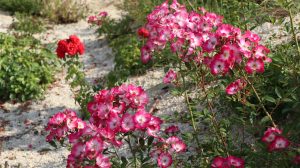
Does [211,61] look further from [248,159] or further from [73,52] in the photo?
[73,52]

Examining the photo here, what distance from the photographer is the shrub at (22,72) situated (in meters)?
5.98

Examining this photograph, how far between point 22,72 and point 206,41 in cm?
364

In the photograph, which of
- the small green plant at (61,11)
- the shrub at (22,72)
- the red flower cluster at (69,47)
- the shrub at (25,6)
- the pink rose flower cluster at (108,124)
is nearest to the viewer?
the pink rose flower cluster at (108,124)

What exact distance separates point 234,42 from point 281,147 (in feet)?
2.01

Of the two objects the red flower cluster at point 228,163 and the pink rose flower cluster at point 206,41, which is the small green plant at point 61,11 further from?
the red flower cluster at point 228,163

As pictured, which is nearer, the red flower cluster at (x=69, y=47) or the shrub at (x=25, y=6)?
the red flower cluster at (x=69, y=47)

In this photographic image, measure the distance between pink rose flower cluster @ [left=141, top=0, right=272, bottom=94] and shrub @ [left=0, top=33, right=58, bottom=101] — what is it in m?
2.94

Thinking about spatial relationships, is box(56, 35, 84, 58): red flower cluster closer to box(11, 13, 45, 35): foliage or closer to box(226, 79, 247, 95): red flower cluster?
box(226, 79, 247, 95): red flower cluster

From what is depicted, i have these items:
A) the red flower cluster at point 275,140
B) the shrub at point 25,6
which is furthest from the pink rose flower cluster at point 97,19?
the red flower cluster at point 275,140

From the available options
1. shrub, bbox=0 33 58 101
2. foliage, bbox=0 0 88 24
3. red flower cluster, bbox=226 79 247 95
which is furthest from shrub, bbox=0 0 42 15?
red flower cluster, bbox=226 79 247 95

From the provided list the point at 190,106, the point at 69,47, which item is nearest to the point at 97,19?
the point at 69,47

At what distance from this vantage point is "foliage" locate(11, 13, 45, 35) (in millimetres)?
8070

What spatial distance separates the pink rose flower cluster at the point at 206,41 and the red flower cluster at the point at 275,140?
344 millimetres

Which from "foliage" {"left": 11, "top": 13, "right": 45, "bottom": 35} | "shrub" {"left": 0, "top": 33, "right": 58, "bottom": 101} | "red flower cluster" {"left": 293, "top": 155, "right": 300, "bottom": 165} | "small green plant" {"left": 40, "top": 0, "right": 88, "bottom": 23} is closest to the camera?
"red flower cluster" {"left": 293, "top": 155, "right": 300, "bottom": 165}
